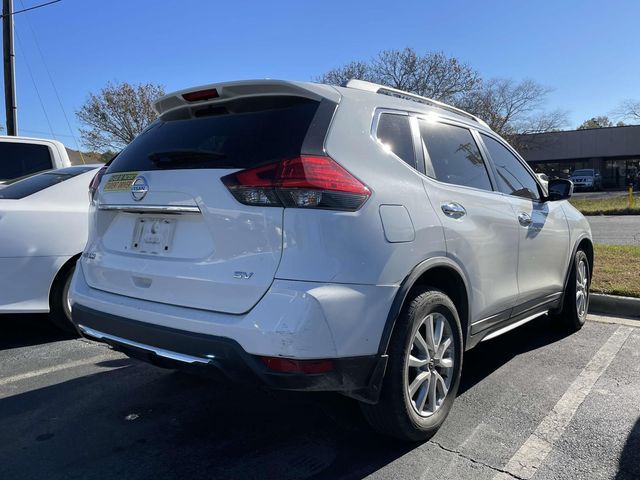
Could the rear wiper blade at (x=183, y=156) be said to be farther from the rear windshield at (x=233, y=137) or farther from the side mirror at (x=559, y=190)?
the side mirror at (x=559, y=190)

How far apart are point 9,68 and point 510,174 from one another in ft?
50.9

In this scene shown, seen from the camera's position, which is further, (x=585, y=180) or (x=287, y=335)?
(x=585, y=180)

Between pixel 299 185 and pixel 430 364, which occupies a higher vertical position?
pixel 299 185

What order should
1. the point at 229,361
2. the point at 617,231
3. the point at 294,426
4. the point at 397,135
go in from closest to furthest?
the point at 229,361, the point at 397,135, the point at 294,426, the point at 617,231

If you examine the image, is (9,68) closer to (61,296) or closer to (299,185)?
(61,296)

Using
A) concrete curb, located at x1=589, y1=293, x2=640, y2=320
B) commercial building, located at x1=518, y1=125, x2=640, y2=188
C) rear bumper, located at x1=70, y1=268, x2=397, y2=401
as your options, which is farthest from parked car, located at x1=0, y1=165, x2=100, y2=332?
commercial building, located at x1=518, y1=125, x2=640, y2=188

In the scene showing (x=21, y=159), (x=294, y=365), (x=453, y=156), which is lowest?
(x=294, y=365)

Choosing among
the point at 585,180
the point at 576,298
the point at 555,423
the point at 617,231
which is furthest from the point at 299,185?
the point at 585,180

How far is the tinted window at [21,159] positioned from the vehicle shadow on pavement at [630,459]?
7.54 m

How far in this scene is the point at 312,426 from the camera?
3.30 meters

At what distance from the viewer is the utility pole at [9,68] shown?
15.1 m

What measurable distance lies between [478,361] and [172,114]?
3.03m

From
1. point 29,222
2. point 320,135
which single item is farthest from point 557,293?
point 29,222

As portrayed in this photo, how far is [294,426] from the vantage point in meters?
3.30
